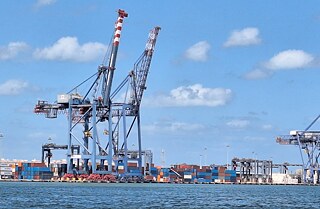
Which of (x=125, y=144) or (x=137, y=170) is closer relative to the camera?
(x=125, y=144)

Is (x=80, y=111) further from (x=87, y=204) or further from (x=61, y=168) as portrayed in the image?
(x=87, y=204)

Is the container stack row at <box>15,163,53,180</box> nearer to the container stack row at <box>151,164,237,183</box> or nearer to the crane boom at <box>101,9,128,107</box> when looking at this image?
the container stack row at <box>151,164,237,183</box>

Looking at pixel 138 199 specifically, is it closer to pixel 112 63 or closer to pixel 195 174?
pixel 112 63

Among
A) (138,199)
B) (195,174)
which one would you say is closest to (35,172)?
(195,174)

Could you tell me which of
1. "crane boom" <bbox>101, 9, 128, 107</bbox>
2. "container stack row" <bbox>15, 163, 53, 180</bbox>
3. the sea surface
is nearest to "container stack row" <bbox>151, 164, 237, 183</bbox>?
"container stack row" <bbox>15, 163, 53, 180</bbox>

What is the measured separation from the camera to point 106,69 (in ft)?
420

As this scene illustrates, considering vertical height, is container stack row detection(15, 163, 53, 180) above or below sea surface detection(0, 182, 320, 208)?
above

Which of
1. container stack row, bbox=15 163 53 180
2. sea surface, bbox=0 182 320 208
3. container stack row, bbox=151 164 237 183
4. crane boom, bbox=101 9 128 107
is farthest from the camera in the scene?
container stack row, bbox=151 164 237 183

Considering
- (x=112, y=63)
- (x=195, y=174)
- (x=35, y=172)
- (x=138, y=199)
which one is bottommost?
(x=138, y=199)

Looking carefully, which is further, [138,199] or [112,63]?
[112,63]

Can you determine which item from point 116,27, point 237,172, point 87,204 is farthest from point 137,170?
point 87,204

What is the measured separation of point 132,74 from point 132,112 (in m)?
7.04

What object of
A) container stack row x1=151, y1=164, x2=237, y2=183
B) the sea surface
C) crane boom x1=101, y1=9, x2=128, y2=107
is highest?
crane boom x1=101, y1=9, x2=128, y2=107

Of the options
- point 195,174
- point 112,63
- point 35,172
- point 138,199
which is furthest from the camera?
point 195,174
